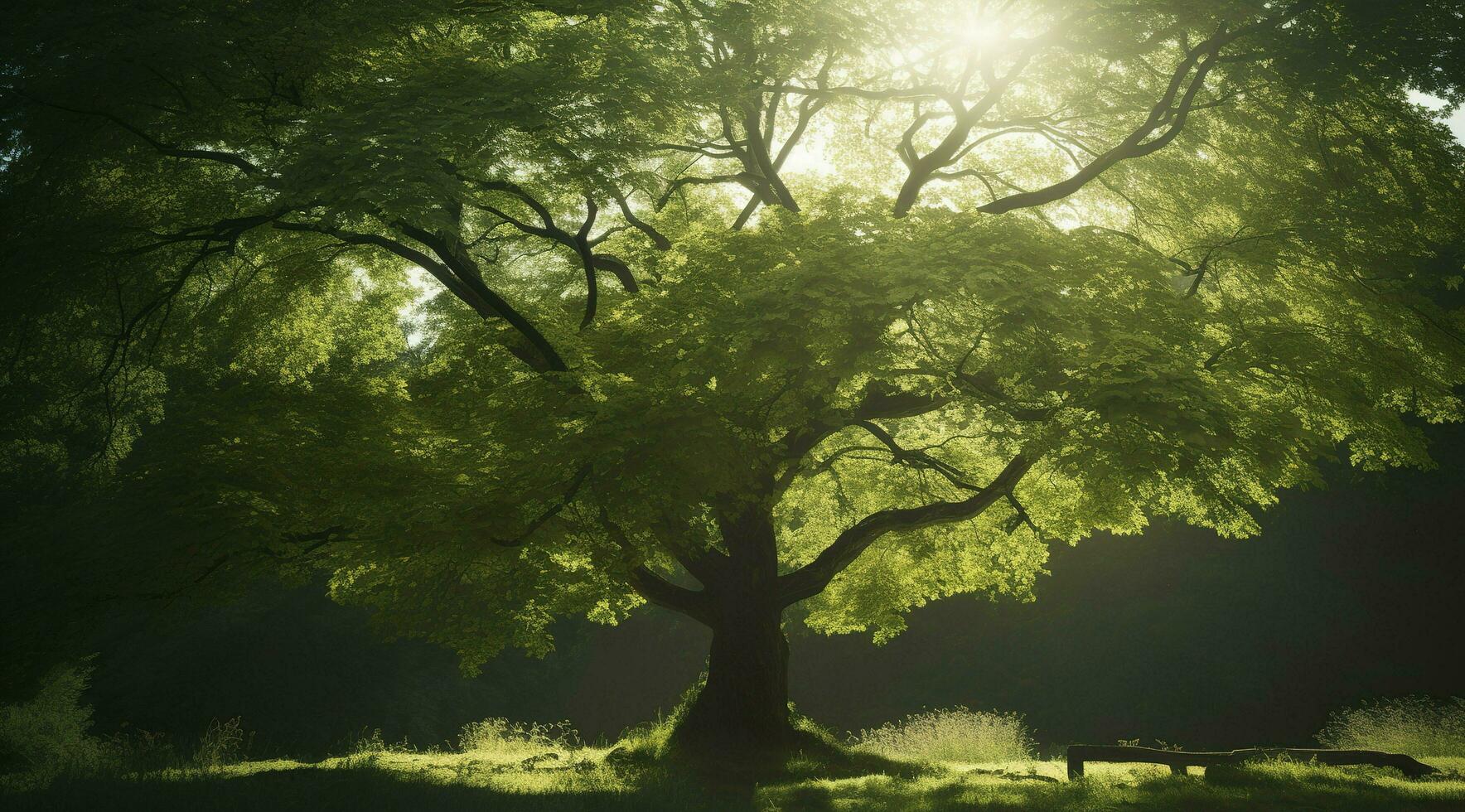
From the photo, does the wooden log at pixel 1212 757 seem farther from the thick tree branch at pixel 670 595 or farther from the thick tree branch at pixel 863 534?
the thick tree branch at pixel 670 595

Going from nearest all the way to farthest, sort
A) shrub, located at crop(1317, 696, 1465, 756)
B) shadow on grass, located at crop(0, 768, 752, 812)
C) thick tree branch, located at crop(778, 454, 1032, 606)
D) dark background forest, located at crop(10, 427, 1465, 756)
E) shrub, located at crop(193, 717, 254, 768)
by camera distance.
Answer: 1. shadow on grass, located at crop(0, 768, 752, 812)
2. shrub, located at crop(193, 717, 254, 768)
3. thick tree branch, located at crop(778, 454, 1032, 606)
4. shrub, located at crop(1317, 696, 1465, 756)
5. dark background forest, located at crop(10, 427, 1465, 756)

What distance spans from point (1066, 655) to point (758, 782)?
15.8 meters

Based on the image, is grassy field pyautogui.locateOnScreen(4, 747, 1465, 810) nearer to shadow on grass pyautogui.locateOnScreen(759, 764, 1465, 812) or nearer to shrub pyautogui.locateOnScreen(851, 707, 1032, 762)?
shadow on grass pyautogui.locateOnScreen(759, 764, 1465, 812)

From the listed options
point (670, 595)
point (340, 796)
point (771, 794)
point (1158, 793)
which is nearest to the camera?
point (340, 796)

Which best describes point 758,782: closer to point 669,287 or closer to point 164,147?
point 669,287

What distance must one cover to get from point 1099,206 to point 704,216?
5.58 meters

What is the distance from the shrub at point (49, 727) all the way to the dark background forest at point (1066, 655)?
A: 1926mm

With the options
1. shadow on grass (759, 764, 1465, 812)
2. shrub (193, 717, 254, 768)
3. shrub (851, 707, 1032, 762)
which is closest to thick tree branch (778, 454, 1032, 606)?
shrub (851, 707, 1032, 762)

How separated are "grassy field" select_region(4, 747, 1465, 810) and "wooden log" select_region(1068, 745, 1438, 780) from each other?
0.15 metres

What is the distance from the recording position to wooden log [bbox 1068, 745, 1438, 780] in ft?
32.4

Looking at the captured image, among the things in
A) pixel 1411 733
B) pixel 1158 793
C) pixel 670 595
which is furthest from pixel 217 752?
pixel 1411 733

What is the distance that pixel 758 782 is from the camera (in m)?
10.2

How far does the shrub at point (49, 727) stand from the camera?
1587 cm

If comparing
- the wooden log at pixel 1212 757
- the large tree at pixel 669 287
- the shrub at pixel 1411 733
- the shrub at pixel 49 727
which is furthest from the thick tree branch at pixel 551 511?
the shrub at pixel 1411 733
